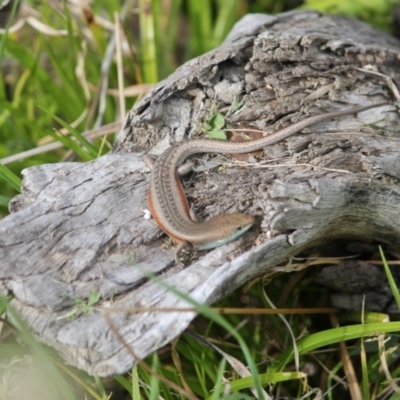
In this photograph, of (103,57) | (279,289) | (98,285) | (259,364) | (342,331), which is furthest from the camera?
(103,57)

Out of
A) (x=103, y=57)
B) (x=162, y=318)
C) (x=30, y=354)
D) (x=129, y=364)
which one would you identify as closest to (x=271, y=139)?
(x=162, y=318)

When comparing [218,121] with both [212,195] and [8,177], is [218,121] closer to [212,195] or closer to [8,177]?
[212,195]

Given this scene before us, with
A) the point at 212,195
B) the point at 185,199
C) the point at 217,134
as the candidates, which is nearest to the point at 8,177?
Answer: the point at 185,199

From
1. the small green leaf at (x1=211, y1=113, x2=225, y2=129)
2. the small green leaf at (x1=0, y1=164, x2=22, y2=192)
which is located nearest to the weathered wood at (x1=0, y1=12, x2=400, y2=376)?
the small green leaf at (x1=211, y1=113, x2=225, y2=129)

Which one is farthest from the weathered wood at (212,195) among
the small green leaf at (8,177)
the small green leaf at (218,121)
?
the small green leaf at (8,177)

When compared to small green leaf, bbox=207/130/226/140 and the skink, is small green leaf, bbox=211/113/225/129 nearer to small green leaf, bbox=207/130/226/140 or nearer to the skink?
small green leaf, bbox=207/130/226/140

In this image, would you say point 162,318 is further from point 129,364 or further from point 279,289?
point 279,289
